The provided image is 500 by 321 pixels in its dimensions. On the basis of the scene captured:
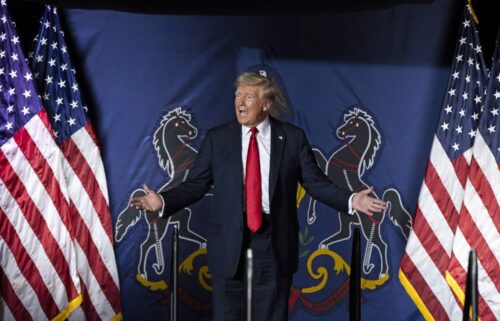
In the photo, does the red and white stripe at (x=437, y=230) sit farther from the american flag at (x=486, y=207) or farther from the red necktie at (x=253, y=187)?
the red necktie at (x=253, y=187)

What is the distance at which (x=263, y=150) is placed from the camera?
4.57 metres

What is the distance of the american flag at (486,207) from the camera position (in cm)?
525

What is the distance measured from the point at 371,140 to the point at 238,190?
143 cm

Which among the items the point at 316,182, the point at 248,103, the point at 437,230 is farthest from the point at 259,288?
the point at 437,230

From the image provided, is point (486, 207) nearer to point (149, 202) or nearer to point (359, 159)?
point (359, 159)

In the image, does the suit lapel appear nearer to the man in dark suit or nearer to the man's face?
the man in dark suit

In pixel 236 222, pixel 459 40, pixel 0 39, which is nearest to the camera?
pixel 236 222

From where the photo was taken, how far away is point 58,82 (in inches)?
205

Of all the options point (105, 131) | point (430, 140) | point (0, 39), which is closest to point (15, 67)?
point (0, 39)

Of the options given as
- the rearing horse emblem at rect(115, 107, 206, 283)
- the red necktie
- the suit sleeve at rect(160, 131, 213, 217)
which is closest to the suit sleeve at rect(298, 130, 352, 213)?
the red necktie

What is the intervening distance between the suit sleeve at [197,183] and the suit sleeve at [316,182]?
18.2 inches

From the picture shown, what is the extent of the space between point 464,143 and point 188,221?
1.71 metres

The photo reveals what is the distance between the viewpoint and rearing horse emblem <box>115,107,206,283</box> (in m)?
5.55

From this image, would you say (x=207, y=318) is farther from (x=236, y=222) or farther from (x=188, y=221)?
(x=236, y=222)
